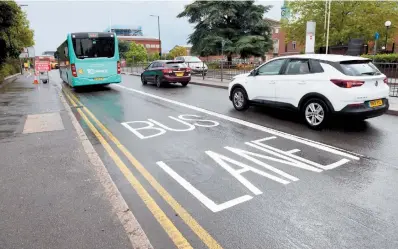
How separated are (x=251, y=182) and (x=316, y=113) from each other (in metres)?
3.74

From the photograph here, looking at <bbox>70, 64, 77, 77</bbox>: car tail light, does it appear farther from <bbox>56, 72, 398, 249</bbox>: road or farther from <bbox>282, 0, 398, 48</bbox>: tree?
<bbox>282, 0, 398, 48</bbox>: tree

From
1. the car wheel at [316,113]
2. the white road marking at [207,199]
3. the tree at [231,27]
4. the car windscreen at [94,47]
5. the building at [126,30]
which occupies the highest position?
the building at [126,30]

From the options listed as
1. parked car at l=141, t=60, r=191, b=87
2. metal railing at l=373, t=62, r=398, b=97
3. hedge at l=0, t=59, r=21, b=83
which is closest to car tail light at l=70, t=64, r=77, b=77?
parked car at l=141, t=60, r=191, b=87

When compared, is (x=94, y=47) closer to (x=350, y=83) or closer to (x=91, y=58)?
(x=91, y=58)

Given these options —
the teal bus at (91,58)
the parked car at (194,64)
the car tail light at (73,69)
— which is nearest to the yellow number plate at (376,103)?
the teal bus at (91,58)

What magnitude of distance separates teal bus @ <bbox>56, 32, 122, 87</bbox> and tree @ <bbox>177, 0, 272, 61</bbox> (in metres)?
24.1

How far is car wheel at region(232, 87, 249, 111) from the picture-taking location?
9477 millimetres

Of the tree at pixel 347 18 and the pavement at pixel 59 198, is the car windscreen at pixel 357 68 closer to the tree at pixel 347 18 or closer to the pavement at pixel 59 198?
the pavement at pixel 59 198

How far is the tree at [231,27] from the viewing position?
3903 cm

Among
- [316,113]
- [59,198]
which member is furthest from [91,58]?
[59,198]

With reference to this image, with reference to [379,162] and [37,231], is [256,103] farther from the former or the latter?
[37,231]

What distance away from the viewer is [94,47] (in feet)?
52.8

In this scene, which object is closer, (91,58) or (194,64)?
(91,58)

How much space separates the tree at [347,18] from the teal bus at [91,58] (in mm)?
27734
